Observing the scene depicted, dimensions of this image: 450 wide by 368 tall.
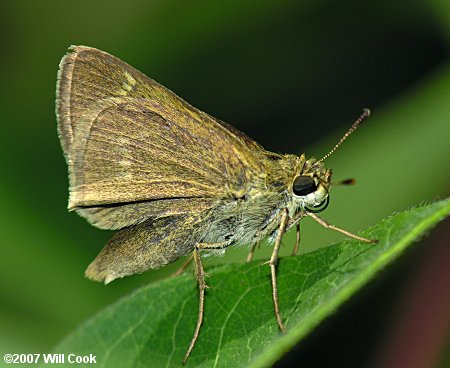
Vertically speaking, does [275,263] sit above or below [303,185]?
below

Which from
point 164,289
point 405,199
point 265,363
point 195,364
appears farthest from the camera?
point 405,199

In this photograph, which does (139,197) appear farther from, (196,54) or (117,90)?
(196,54)

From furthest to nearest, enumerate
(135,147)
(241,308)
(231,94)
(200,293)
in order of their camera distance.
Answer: (231,94) → (135,147) → (200,293) → (241,308)

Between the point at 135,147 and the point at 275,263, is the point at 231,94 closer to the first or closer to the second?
the point at 135,147

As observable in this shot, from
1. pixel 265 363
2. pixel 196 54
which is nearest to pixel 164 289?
pixel 265 363

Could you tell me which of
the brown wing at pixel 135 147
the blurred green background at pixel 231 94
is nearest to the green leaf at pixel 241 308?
the brown wing at pixel 135 147

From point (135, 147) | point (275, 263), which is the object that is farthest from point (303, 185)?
point (135, 147)

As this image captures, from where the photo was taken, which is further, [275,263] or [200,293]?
[200,293]
